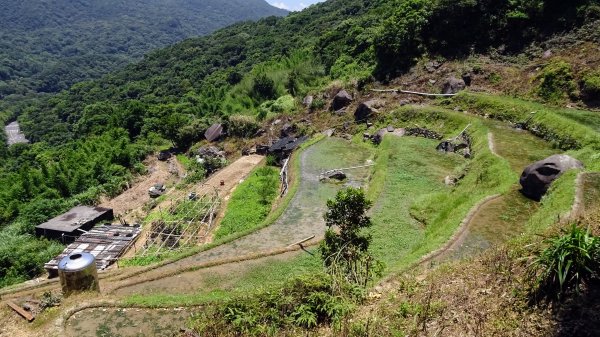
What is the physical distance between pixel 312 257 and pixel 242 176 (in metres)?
15.9

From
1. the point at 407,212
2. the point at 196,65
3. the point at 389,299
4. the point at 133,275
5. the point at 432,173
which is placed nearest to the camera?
the point at 389,299

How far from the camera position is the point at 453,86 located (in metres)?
30.4

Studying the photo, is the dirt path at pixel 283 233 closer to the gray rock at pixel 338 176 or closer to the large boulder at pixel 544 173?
the gray rock at pixel 338 176

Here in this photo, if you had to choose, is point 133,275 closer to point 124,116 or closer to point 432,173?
point 432,173

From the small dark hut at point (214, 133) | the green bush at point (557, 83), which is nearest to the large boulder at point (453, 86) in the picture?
the green bush at point (557, 83)

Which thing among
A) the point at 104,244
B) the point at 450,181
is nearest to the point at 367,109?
the point at 450,181

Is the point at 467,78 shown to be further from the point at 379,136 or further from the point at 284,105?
the point at 284,105

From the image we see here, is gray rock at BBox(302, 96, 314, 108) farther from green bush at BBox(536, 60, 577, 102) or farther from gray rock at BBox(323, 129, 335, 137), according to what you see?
green bush at BBox(536, 60, 577, 102)

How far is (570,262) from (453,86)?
2542cm

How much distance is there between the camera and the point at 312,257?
643 inches

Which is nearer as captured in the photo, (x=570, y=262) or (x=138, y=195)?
(x=570, y=262)

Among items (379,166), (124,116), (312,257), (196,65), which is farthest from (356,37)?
(196,65)

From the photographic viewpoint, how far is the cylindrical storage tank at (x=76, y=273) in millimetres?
13414

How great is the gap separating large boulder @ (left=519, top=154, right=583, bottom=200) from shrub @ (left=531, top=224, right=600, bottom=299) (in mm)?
8951
